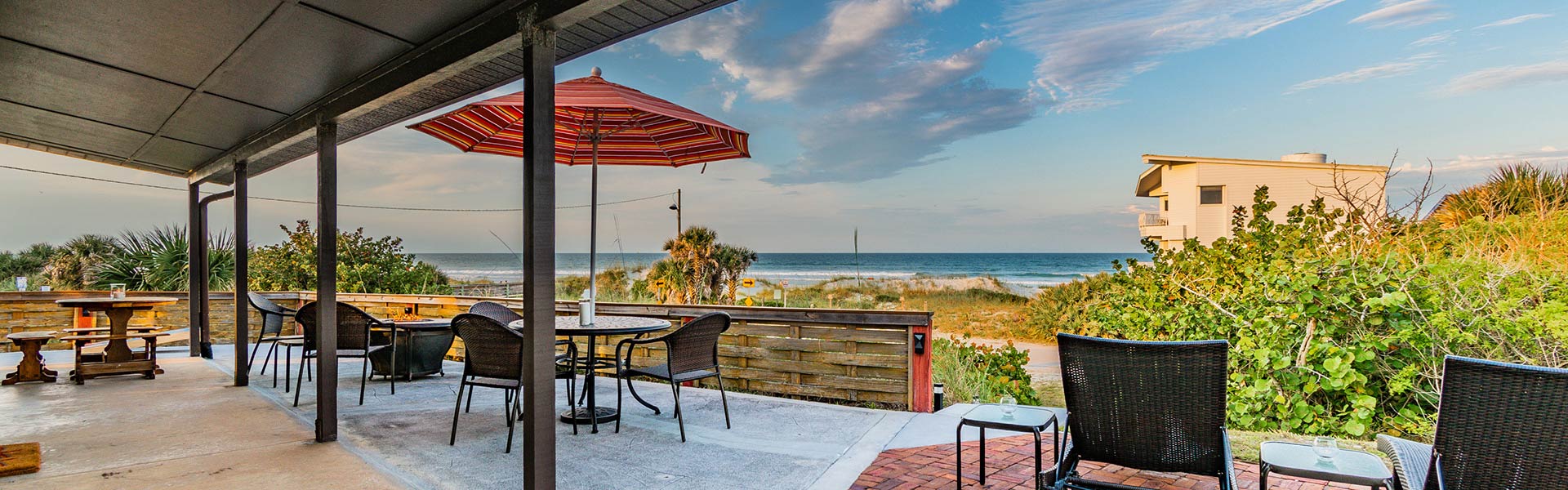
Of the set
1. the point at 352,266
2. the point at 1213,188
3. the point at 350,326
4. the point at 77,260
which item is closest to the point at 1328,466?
the point at 350,326

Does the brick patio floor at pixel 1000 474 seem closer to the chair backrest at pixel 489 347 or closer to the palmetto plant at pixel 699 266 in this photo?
the chair backrest at pixel 489 347

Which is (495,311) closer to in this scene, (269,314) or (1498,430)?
(269,314)

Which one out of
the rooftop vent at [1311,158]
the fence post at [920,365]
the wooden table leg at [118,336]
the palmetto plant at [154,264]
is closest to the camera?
the fence post at [920,365]

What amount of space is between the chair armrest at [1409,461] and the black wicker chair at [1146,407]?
40 cm

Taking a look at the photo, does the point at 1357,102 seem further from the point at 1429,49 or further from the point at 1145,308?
the point at 1145,308

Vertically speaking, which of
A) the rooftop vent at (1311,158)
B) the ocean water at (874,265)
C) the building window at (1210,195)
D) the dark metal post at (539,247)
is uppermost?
the rooftop vent at (1311,158)

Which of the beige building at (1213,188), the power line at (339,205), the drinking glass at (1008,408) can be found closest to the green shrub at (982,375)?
the drinking glass at (1008,408)

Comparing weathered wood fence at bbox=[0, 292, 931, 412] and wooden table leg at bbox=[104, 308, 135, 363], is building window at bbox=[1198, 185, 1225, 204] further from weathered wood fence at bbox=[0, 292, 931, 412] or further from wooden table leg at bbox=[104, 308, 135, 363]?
wooden table leg at bbox=[104, 308, 135, 363]

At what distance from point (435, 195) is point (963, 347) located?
58.8 feet

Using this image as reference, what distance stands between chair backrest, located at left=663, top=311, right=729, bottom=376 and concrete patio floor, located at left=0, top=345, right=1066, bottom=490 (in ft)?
1.24

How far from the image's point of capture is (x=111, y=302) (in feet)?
18.1

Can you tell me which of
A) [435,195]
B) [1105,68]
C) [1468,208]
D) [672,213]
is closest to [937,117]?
[1105,68]

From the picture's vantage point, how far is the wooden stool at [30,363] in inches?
210

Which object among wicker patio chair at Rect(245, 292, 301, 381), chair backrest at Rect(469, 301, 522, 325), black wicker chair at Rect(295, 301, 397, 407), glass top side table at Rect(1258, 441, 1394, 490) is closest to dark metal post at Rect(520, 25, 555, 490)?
glass top side table at Rect(1258, 441, 1394, 490)
